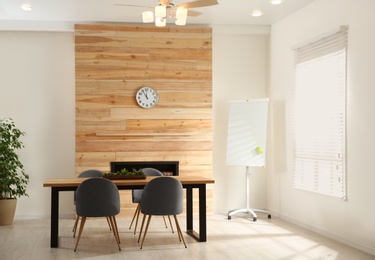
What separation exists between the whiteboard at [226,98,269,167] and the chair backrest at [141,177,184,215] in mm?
2580

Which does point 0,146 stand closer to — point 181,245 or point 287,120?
point 181,245

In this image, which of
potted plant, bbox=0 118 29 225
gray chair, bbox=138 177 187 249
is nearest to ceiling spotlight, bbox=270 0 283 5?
gray chair, bbox=138 177 187 249

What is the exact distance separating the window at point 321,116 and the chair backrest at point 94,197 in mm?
2781

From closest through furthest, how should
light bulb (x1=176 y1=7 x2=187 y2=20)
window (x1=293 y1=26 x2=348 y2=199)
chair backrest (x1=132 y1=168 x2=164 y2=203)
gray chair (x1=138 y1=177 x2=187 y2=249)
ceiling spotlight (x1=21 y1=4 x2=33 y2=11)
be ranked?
1. light bulb (x1=176 y1=7 x2=187 y2=20)
2. gray chair (x1=138 y1=177 x2=187 y2=249)
3. window (x1=293 y1=26 x2=348 y2=199)
4. chair backrest (x1=132 y1=168 x2=164 y2=203)
5. ceiling spotlight (x1=21 y1=4 x2=33 y2=11)

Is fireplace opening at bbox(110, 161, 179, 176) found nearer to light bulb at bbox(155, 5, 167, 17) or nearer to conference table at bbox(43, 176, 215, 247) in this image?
conference table at bbox(43, 176, 215, 247)

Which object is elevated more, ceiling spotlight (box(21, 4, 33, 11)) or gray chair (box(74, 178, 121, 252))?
ceiling spotlight (box(21, 4, 33, 11))

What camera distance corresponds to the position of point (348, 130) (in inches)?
263

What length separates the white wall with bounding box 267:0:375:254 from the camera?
245 inches

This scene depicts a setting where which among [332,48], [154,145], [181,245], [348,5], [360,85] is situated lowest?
[181,245]

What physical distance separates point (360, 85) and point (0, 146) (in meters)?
5.10

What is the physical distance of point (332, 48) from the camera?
7129 millimetres

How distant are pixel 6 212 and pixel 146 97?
2.73m

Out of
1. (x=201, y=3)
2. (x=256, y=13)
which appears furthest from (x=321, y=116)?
(x=201, y=3)

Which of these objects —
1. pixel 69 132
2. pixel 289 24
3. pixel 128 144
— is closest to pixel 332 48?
pixel 289 24
